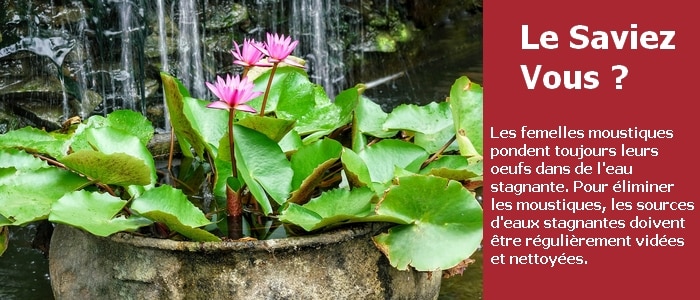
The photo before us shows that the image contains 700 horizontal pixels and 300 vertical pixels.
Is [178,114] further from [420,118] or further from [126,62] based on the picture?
[126,62]

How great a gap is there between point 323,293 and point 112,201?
0.39 metres

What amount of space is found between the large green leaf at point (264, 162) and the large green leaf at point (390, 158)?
0.57 feet

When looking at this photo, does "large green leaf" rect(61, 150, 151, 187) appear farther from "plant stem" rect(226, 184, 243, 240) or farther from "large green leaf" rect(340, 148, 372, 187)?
"large green leaf" rect(340, 148, 372, 187)

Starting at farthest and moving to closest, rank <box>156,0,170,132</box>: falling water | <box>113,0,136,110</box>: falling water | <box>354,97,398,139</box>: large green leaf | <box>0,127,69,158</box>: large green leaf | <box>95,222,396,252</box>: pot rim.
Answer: <box>156,0,170,132</box>: falling water, <box>113,0,136,110</box>: falling water, <box>354,97,398,139</box>: large green leaf, <box>0,127,69,158</box>: large green leaf, <box>95,222,396,252</box>: pot rim

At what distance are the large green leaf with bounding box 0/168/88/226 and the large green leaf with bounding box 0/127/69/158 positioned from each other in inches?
6.5

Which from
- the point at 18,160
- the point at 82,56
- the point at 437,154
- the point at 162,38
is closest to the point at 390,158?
the point at 437,154

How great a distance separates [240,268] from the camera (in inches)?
59.7

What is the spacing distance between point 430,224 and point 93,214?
56 centimetres

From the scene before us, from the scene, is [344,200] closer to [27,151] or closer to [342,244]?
[342,244]

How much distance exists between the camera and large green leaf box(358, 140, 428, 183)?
1.79 metres

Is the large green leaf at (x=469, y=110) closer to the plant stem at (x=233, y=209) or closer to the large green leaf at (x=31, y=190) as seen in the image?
the plant stem at (x=233, y=209)

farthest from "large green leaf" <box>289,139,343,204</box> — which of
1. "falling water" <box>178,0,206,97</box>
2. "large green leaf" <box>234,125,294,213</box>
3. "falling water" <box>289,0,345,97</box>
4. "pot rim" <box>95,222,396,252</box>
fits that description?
"falling water" <box>289,0,345,97</box>

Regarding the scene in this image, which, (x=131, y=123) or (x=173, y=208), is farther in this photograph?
(x=131, y=123)

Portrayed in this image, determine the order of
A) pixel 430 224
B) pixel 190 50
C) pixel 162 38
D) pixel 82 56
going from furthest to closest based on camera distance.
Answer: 1. pixel 190 50
2. pixel 162 38
3. pixel 82 56
4. pixel 430 224
